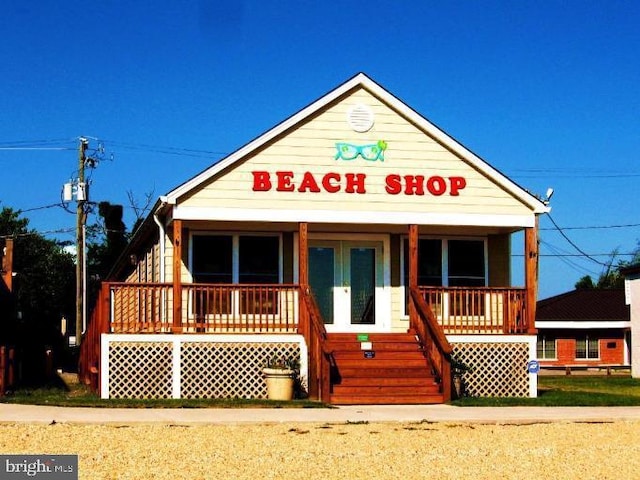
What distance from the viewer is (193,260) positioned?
78.4ft

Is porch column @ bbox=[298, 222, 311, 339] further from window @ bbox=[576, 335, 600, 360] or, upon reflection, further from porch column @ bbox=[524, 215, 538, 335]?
window @ bbox=[576, 335, 600, 360]

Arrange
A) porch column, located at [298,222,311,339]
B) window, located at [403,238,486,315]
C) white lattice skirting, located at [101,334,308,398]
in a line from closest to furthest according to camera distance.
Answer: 1. white lattice skirting, located at [101,334,308,398]
2. porch column, located at [298,222,311,339]
3. window, located at [403,238,486,315]

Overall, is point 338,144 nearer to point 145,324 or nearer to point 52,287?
point 145,324

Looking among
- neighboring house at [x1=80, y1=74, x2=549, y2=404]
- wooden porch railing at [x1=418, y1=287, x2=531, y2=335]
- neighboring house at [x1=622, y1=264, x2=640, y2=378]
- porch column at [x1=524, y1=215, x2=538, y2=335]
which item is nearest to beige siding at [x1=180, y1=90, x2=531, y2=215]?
neighboring house at [x1=80, y1=74, x2=549, y2=404]

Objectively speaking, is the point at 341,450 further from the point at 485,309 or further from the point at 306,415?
the point at 485,309

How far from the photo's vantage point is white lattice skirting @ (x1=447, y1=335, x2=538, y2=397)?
2280 centimetres

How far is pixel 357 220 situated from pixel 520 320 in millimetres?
4117

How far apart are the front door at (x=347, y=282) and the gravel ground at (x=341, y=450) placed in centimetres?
854

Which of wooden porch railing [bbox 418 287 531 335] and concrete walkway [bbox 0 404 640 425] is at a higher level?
wooden porch railing [bbox 418 287 531 335]

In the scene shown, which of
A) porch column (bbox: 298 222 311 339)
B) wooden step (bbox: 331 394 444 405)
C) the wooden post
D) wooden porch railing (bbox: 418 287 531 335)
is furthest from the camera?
the wooden post

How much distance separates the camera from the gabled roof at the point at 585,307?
49.8 m

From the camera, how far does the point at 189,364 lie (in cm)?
2184

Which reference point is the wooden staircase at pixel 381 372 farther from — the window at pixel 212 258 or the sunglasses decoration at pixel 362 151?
the sunglasses decoration at pixel 362 151

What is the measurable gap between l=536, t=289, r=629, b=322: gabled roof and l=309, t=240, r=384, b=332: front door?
87.1 feet
